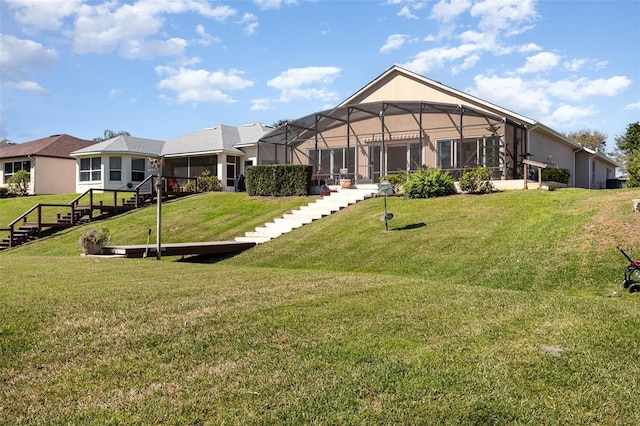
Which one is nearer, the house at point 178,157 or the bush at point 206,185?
the bush at point 206,185

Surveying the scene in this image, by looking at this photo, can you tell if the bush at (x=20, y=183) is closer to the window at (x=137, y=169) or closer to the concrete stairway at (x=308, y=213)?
the window at (x=137, y=169)

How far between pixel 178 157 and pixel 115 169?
4.22 m

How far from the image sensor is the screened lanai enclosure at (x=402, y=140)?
2230 cm

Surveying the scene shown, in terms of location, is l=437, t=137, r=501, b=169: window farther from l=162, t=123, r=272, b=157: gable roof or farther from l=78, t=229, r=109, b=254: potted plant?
l=78, t=229, r=109, b=254: potted plant

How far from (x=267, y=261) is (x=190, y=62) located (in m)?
10.1

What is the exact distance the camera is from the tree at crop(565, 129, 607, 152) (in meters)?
63.1

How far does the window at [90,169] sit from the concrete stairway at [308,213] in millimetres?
19934

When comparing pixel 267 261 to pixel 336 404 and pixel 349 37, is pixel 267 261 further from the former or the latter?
pixel 336 404

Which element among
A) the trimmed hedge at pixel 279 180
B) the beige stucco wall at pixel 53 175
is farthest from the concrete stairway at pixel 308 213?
the beige stucco wall at pixel 53 175

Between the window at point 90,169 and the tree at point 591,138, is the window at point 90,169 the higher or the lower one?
the lower one

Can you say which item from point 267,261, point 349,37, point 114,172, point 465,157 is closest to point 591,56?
point 465,157

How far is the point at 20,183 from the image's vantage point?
37.4 m

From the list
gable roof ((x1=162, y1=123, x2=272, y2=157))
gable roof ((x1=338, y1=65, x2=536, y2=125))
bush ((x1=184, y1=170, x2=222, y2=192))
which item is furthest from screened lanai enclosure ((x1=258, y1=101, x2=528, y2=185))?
gable roof ((x1=162, y1=123, x2=272, y2=157))

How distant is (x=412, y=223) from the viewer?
15.5 metres
